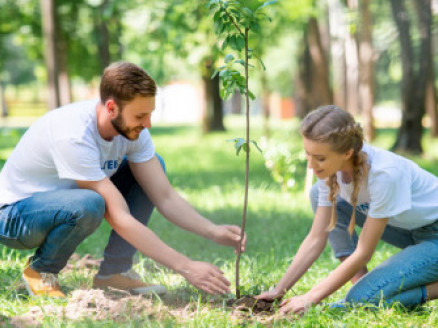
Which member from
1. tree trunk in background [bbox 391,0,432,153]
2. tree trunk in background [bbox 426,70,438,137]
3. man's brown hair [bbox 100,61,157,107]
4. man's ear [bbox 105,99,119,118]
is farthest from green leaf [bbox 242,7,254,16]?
tree trunk in background [bbox 426,70,438,137]

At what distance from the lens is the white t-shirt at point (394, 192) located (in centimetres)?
288

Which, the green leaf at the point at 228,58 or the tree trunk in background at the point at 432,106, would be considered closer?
the green leaf at the point at 228,58

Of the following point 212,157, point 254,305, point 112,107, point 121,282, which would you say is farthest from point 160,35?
point 254,305

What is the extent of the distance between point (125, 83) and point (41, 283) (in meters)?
1.16

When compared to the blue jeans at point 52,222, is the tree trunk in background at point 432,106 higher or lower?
lower

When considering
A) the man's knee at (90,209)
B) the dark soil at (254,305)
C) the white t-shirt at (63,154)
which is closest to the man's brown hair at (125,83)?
the white t-shirt at (63,154)

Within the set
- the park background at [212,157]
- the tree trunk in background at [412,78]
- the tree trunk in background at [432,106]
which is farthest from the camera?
the tree trunk in background at [432,106]

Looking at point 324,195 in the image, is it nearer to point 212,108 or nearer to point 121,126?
point 121,126

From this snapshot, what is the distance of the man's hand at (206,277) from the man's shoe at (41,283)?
0.74 metres

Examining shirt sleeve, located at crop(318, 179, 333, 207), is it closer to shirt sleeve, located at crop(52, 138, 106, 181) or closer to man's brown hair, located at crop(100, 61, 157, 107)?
man's brown hair, located at crop(100, 61, 157, 107)

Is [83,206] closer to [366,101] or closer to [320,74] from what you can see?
[320,74]

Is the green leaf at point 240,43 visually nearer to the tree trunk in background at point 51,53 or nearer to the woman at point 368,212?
the woman at point 368,212

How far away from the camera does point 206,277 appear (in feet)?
9.77

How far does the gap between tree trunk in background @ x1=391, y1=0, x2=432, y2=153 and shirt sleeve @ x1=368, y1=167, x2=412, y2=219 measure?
8.66 m
